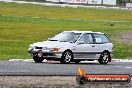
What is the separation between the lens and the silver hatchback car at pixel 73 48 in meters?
25.0

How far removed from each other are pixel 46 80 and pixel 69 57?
9803 mm

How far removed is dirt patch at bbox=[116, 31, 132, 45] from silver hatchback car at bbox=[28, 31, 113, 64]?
504 inches

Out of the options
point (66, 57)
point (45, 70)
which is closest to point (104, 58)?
point (66, 57)

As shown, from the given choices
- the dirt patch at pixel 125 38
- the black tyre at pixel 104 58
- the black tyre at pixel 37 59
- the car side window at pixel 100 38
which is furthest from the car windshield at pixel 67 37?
the dirt patch at pixel 125 38

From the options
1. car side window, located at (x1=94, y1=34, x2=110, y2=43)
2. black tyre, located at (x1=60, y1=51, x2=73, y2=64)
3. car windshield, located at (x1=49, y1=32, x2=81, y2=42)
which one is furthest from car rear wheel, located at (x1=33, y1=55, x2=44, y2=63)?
car side window, located at (x1=94, y1=34, x2=110, y2=43)

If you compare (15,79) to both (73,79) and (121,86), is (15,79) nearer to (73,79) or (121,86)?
(73,79)

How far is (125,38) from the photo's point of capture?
43469mm

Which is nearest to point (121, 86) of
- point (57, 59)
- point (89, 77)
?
point (89, 77)

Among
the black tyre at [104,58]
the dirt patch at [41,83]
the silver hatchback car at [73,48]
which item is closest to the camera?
the dirt patch at [41,83]

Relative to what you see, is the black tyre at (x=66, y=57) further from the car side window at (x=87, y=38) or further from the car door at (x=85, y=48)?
the car side window at (x=87, y=38)

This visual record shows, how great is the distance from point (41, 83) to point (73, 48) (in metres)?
10.9

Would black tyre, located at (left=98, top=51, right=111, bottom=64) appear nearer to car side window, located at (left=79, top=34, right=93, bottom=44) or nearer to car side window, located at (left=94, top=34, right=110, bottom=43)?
car side window, located at (left=94, top=34, right=110, bottom=43)

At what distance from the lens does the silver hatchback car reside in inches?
985

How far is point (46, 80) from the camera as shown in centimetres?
1541
